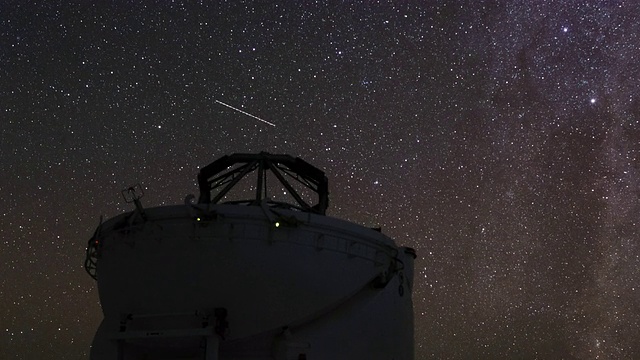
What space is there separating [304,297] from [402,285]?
3414 millimetres

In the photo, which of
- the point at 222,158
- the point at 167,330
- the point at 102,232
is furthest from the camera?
the point at 222,158

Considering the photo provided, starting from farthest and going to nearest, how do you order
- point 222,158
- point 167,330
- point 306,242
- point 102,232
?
point 222,158 < point 102,232 < point 306,242 < point 167,330

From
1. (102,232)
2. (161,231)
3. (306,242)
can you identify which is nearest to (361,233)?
(306,242)

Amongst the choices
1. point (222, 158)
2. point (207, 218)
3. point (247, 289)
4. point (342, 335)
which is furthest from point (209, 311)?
point (222, 158)

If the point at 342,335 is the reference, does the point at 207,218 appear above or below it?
above

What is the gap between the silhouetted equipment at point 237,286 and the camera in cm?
1602

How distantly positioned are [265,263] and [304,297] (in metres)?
1.11

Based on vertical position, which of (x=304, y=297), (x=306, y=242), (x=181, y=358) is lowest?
(x=181, y=358)

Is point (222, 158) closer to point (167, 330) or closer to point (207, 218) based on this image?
point (207, 218)

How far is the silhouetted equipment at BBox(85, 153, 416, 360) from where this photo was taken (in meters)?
16.0

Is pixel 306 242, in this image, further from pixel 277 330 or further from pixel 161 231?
pixel 161 231

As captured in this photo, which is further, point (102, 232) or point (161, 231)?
point (102, 232)

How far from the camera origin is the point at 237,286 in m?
16.0

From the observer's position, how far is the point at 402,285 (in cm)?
1881
